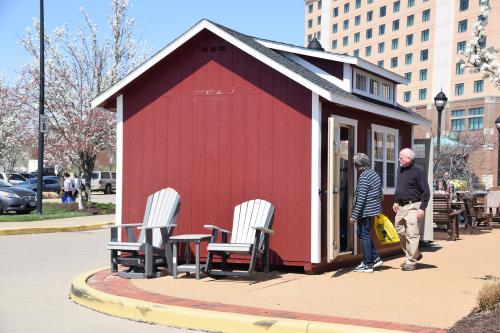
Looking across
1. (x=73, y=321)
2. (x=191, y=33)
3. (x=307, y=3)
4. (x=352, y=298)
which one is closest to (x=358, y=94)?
(x=191, y=33)

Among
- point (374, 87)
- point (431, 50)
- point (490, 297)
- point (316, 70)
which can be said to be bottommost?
point (490, 297)

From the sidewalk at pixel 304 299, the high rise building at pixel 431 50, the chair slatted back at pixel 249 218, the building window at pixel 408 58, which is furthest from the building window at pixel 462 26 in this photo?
the chair slatted back at pixel 249 218

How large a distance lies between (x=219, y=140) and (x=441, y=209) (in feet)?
23.5

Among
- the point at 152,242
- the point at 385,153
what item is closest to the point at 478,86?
the point at 385,153

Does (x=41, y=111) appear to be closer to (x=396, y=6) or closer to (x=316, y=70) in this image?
(x=316, y=70)

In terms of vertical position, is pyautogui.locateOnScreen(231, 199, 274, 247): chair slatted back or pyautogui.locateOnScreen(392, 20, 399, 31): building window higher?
pyautogui.locateOnScreen(392, 20, 399, 31): building window

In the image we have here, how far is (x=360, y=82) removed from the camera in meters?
11.3

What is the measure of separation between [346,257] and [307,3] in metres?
94.4

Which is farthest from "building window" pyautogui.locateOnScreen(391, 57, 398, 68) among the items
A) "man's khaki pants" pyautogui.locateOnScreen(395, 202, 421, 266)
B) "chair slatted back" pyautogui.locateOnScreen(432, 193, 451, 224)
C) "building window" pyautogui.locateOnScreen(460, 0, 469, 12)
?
"man's khaki pants" pyautogui.locateOnScreen(395, 202, 421, 266)

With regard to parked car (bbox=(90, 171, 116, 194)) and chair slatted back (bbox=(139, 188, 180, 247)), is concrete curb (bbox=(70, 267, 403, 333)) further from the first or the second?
parked car (bbox=(90, 171, 116, 194))

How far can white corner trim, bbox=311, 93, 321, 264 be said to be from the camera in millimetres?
9133

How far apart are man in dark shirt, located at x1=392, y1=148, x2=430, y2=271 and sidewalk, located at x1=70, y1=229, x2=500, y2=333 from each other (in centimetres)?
36

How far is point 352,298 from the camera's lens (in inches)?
288

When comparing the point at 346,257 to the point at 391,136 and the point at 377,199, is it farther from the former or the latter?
the point at 391,136
